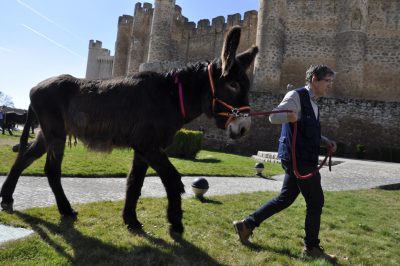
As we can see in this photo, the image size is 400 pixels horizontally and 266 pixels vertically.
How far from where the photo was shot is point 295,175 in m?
3.96

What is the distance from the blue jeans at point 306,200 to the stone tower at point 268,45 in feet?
91.8

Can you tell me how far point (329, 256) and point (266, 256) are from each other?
688mm

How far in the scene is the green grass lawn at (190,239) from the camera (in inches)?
139

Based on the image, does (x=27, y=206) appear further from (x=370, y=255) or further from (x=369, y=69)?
(x=369, y=69)


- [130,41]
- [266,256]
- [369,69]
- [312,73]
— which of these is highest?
[130,41]

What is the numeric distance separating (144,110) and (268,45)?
1164 inches

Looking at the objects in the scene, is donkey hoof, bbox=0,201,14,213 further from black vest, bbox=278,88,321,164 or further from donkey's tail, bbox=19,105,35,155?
black vest, bbox=278,88,321,164

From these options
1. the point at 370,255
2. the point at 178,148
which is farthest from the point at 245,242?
the point at 178,148

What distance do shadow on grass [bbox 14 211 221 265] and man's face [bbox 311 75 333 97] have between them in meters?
2.15

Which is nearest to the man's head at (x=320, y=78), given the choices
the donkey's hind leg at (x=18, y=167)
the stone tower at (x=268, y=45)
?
the donkey's hind leg at (x=18, y=167)

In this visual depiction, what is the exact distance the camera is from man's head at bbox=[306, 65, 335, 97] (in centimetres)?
404

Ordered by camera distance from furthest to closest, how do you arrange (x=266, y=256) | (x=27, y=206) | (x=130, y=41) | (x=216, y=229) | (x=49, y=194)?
(x=130, y=41)
(x=49, y=194)
(x=27, y=206)
(x=216, y=229)
(x=266, y=256)

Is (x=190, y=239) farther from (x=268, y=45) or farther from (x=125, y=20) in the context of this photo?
(x=125, y=20)

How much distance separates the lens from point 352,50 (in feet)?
100
